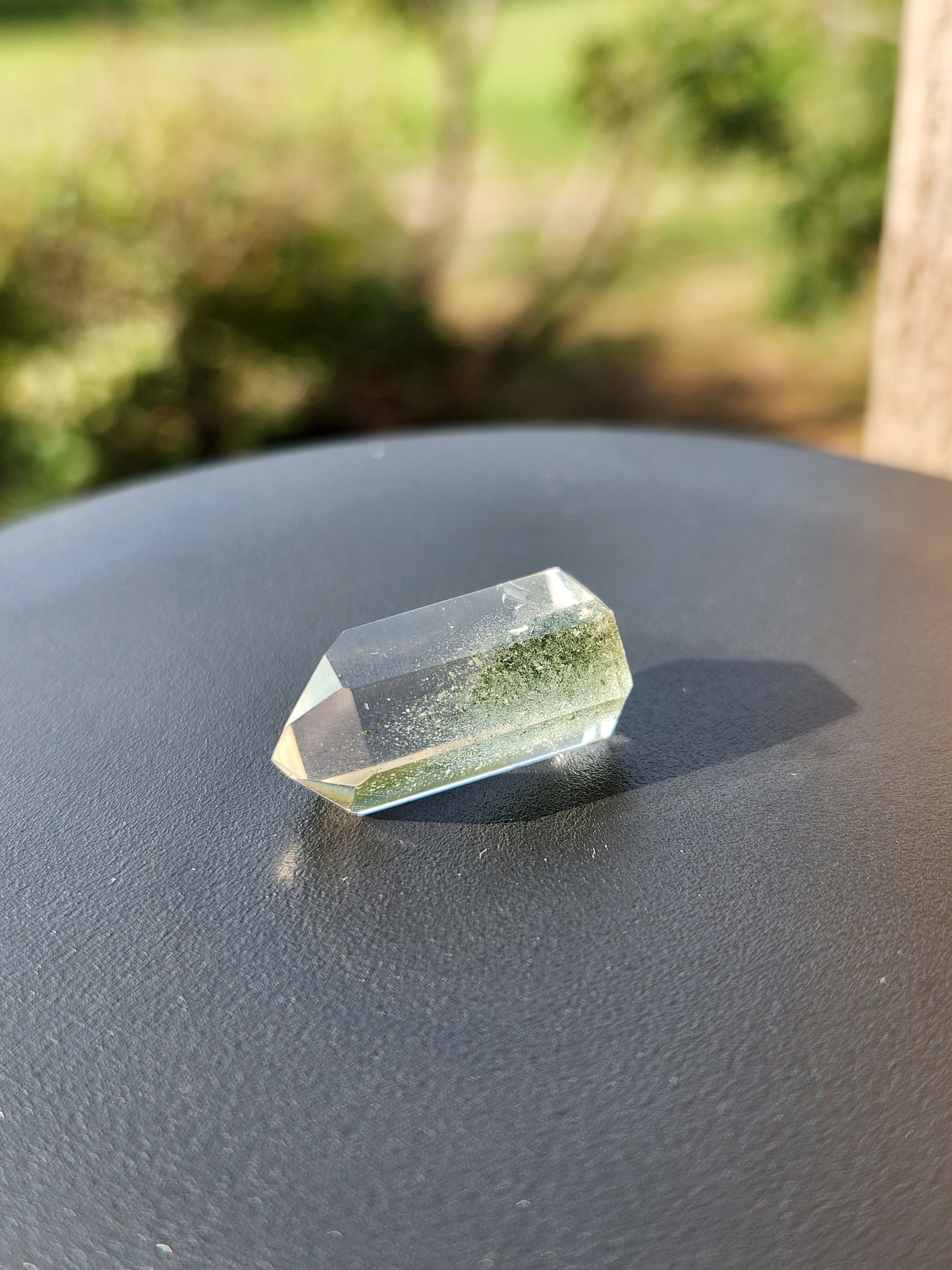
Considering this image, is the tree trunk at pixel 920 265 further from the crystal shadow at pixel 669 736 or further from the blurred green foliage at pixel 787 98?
the blurred green foliage at pixel 787 98

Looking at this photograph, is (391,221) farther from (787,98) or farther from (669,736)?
(669,736)

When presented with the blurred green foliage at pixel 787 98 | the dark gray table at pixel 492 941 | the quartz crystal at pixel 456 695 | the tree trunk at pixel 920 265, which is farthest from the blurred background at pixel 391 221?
the quartz crystal at pixel 456 695

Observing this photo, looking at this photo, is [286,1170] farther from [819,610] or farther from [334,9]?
[334,9]

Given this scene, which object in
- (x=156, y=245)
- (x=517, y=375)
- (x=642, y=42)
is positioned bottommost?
(x=517, y=375)

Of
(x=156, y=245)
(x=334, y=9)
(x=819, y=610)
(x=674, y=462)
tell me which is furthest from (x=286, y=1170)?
(x=334, y=9)

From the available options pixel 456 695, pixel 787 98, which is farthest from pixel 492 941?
pixel 787 98

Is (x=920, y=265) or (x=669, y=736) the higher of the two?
(x=920, y=265)

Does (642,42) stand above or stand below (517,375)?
above
